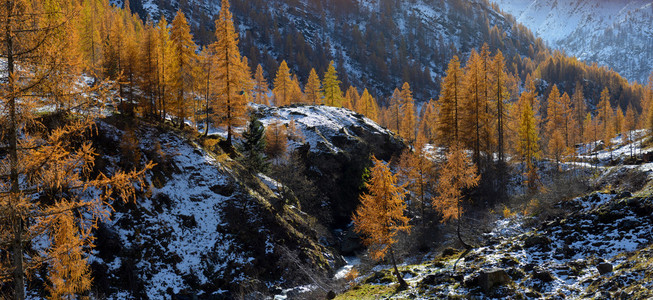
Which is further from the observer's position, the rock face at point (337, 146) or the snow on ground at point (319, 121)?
the snow on ground at point (319, 121)

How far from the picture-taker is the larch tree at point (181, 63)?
107 feet

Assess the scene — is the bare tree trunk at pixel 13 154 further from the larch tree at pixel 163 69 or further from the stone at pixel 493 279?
the larch tree at pixel 163 69

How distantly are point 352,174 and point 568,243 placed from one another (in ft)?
98.5

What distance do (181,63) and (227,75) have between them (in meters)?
4.68

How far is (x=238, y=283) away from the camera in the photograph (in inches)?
907

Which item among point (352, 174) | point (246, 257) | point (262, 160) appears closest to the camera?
point (246, 257)

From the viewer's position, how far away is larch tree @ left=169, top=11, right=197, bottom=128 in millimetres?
32625

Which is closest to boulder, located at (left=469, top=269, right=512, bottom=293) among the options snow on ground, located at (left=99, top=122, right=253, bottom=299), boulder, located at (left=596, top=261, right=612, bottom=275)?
boulder, located at (left=596, top=261, right=612, bottom=275)

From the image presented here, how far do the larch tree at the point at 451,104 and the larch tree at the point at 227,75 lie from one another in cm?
2145

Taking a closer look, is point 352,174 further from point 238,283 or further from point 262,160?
point 238,283

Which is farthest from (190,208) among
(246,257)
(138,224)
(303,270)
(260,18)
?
(260,18)

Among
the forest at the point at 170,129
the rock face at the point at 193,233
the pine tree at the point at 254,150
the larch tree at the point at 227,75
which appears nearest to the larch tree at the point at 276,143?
the forest at the point at 170,129

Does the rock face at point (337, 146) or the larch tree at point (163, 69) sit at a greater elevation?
the larch tree at point (163, 69)

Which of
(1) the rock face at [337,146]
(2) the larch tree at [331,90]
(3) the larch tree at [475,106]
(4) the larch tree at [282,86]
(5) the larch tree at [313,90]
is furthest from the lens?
(4) the larch tree at [282,86]
